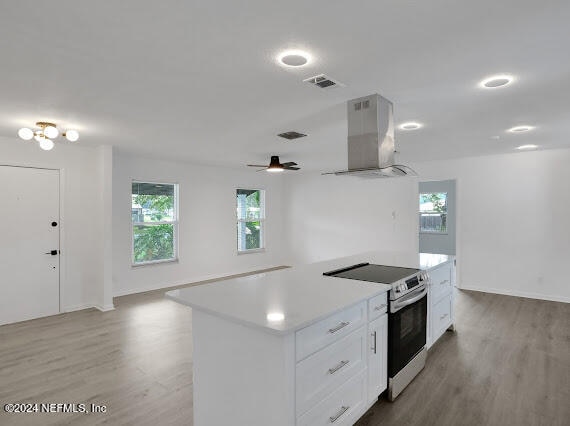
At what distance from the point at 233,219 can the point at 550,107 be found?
18.3 ft

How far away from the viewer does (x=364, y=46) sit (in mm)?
1868

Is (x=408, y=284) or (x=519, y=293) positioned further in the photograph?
(x=519, y=293)

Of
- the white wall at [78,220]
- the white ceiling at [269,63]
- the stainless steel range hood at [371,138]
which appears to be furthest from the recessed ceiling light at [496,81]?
the white wall at [78,220]

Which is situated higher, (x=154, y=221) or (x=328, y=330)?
(x=154, y=221)

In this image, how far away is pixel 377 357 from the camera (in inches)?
87.7

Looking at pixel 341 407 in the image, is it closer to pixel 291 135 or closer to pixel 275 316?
pixel 275 316

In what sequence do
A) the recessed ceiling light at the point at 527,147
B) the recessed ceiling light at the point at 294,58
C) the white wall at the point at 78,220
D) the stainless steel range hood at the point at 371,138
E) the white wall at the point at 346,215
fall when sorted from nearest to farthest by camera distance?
the recessed ceiling light at the point at 294,58, the stainless steel range hood at the point at 371,138, the white wall at the point at 78,220, the recessed ceiling light at the point at 527,147, the white wall at the point at 346,215

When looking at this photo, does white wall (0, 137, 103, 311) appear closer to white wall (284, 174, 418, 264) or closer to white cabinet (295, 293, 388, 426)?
white cabinet (295, 293, 388, 426)

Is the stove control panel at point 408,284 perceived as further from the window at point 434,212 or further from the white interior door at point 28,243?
the window at point 434,212

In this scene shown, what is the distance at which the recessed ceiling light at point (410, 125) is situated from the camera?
3.51m

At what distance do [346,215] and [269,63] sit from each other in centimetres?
555

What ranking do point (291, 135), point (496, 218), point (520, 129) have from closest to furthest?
point (520, 129) < point (291, 135) < point (496, 218)

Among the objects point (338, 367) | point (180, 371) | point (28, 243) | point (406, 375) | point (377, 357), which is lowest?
point (180, 371)

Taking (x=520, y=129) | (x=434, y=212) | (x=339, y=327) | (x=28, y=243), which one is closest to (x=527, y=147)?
(x=520, y=129)
